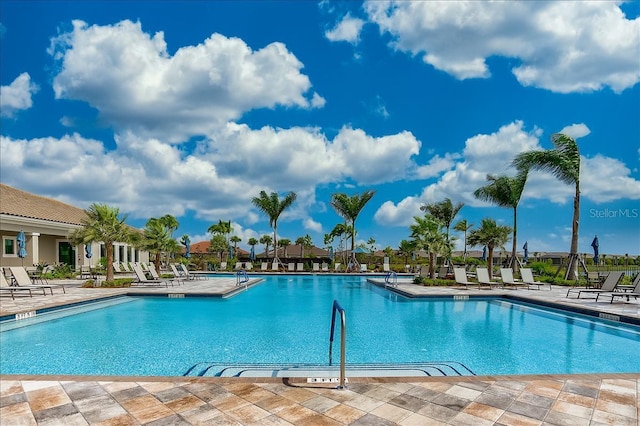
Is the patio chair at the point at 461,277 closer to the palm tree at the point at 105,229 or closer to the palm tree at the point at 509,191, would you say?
the palm tree at the point at 509,191

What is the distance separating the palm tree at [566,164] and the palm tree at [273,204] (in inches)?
726

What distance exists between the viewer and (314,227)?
1628 inches

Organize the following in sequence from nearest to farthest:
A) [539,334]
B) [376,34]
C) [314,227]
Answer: [539,334] < [376,34] < [314,227]

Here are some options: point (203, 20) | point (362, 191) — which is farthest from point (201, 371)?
point (362, 191)

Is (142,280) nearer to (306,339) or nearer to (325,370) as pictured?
(306,339)

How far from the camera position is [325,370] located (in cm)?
567

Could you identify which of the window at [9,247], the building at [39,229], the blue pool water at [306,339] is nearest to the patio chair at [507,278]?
the blue pool water at [306,339]

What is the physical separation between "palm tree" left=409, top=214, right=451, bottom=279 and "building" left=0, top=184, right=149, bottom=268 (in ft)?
57.1

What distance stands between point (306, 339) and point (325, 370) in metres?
2.46

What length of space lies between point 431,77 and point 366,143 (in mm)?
4662

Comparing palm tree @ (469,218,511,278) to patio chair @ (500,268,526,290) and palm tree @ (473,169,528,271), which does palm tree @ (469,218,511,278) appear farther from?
palm tree @ (473,169,528,271)

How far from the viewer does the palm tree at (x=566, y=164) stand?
18.8m

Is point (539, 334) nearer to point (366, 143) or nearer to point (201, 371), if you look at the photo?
point (201, 371)

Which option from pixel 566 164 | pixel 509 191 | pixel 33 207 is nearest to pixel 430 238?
pixel 566 164
